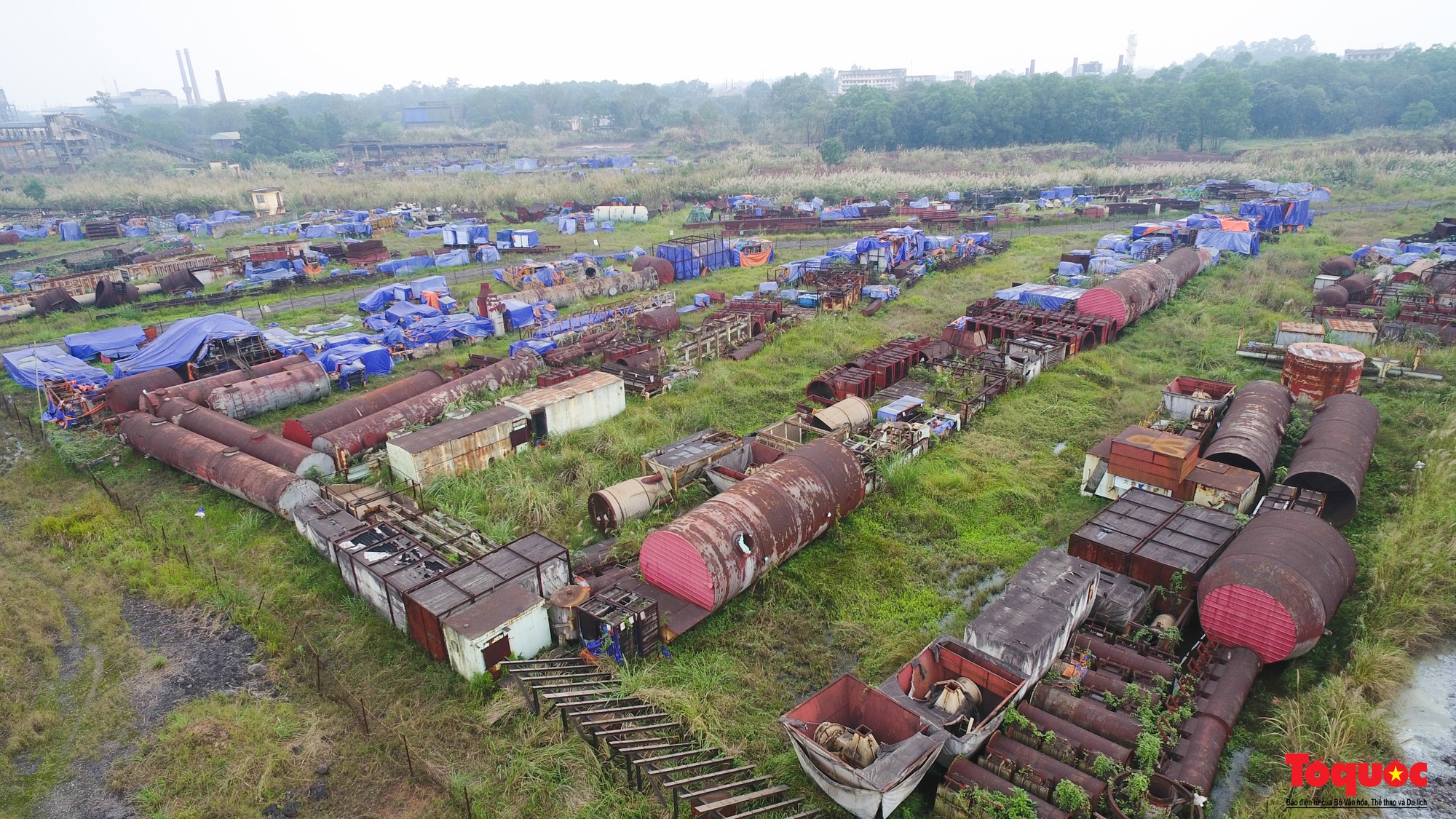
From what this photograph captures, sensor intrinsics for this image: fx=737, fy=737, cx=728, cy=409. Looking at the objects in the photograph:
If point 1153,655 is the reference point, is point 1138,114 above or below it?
above

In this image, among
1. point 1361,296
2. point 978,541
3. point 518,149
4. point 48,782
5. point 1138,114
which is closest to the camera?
point 48,782

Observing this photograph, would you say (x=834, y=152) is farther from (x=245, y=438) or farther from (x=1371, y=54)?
(x=1371, y=54)

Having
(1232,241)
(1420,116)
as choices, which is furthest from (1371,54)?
(1232,241)

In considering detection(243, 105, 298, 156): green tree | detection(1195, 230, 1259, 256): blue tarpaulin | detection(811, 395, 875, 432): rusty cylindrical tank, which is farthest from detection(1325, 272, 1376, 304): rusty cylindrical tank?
detection(243, 105, 298, 156): green tree

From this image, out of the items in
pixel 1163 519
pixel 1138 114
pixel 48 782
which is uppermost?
pixel 1138 114

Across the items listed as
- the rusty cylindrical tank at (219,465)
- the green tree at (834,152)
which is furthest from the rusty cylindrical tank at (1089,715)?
the green tree at (834,152)

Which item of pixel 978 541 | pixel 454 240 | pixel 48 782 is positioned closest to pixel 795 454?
pixel 978 541

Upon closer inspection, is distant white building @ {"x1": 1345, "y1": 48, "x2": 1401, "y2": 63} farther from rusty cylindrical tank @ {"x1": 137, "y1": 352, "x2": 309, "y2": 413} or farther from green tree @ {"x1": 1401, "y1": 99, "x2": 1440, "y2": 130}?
rusty cylindrical tank @ {"x1": 137, "y1": 352, "x2": 309, "y2": 413}

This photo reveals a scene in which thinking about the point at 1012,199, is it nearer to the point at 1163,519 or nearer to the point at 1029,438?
the point at 1029,438
